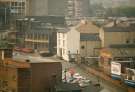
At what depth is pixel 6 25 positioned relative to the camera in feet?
44.7

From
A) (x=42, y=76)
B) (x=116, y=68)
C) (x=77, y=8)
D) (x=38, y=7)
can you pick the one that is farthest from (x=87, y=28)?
(x=77, y=8)

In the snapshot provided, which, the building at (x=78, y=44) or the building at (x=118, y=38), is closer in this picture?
the building at (x=118, y=38)

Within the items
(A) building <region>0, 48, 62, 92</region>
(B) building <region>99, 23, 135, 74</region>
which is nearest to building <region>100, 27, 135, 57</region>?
(B) building <region>99, 23, 135, 74</region>

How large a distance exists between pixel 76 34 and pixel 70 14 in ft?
30.9

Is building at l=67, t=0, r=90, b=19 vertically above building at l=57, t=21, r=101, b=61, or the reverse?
building at l=67, t=0, r=90, b=19

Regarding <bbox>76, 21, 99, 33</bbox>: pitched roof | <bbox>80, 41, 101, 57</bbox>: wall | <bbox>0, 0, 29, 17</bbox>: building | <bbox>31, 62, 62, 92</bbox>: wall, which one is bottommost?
<bbox>31, 62, 62, 92</bbox>: wall

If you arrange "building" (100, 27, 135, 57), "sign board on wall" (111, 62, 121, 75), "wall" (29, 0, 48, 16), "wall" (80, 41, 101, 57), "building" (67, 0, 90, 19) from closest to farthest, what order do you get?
"sign board on wall" (111, 62, 121, 75)
"building" (100, 27, 135, 57)
"wall" (80, 41, 101, 57)
"wall" (29, 0, 48, 16)
"building" (67, 0, 90, 19)

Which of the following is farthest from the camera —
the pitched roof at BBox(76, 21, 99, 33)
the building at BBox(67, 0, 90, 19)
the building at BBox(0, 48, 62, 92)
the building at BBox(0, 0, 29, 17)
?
the building at BBox(67, 0, 90, 19)

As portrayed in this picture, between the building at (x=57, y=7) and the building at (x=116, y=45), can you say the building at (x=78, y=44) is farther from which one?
the building at (x=57, y=7)

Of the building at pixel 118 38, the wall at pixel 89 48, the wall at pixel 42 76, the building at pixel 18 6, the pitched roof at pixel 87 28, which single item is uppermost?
the building at pixel 18 6

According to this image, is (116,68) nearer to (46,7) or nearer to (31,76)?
(31,76)

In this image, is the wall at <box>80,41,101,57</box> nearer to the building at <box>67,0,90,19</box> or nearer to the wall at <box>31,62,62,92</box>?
the wall at <box>31,62,62,92</box>

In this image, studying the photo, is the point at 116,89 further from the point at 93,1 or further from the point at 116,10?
the point at 93,1

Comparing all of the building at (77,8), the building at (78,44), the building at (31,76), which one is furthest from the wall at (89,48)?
the building at (77,8)
